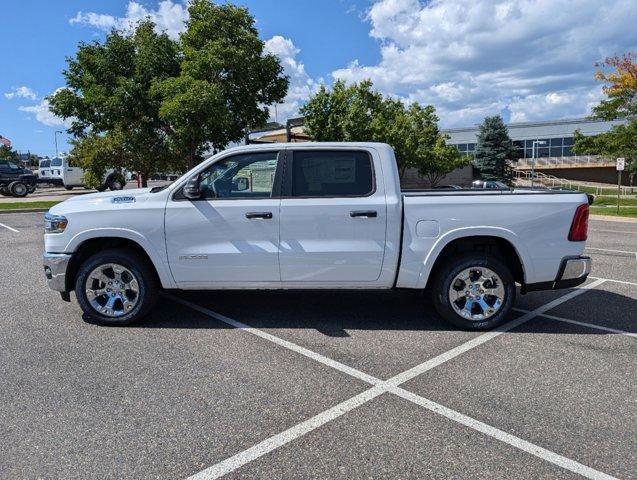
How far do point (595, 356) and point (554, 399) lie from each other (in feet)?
3.64

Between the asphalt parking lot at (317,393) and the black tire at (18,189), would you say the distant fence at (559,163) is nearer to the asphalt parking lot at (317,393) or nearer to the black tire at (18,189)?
the black tire at (18,189)

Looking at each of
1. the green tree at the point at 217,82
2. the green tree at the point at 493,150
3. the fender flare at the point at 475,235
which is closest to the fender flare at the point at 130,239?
the fender flare at the point at 475,235

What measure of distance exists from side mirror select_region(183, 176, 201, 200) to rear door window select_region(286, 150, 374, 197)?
883mm

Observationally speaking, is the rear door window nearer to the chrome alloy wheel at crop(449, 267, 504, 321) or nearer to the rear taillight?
the chrome alloy wheel at crop(449, 267, 504, 321)

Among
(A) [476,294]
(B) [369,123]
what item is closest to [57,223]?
(A) [476,294]

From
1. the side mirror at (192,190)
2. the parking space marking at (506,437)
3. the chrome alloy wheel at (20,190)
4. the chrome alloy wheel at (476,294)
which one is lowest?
the parking space marking at (506,437)

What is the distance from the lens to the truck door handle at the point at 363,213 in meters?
4.91

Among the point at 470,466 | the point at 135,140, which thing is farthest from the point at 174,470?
the point at 135,140

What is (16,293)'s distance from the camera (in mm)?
6762

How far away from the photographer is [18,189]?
1151 inches

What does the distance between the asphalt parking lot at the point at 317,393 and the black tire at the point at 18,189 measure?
2708 centimetres

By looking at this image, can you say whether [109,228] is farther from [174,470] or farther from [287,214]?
[174,470]

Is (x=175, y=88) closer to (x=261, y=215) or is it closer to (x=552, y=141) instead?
(x=261, y=215)

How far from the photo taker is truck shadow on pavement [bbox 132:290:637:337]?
5.31 metres
